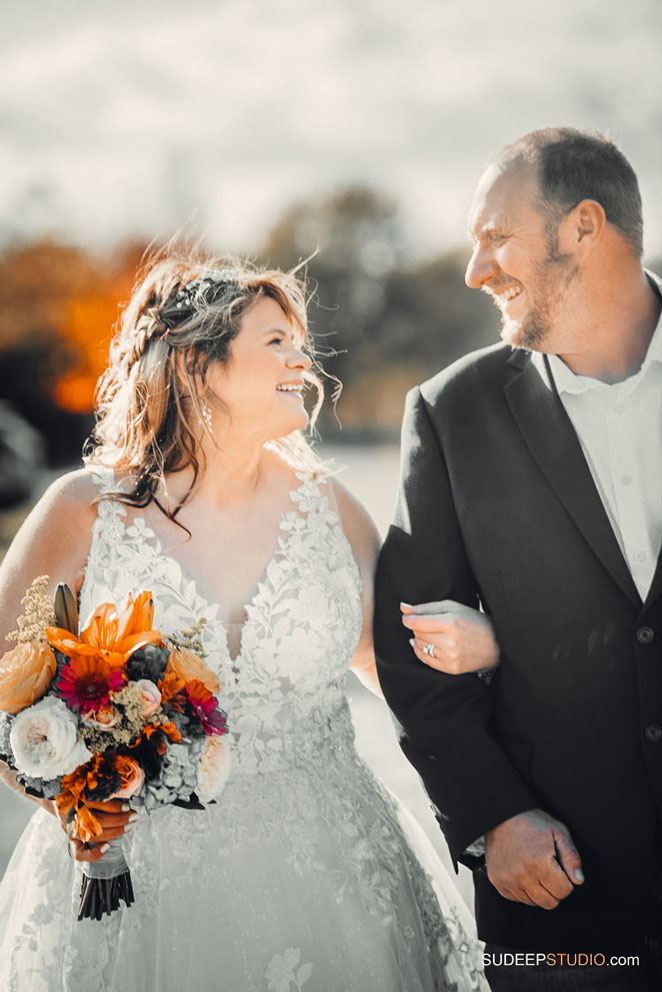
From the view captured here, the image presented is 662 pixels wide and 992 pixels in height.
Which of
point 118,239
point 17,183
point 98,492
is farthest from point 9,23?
point 98,492

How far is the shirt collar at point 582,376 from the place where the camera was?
2.15m

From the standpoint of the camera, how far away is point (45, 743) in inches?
70.9

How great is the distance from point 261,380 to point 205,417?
18cm

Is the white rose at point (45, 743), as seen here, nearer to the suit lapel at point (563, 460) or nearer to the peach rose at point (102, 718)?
the peach rose at point (102, 718)

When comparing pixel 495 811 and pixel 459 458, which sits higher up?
pixel 459 458

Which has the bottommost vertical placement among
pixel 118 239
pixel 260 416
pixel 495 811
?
pixel 495 811

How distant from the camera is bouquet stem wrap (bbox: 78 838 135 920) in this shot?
200cm

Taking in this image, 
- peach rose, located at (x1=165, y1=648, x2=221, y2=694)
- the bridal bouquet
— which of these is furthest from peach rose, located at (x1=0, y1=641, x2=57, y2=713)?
peach rose, located at (x1=165, y1=648, x2=221, y2=694)

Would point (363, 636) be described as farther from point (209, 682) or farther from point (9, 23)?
point (9, 23)

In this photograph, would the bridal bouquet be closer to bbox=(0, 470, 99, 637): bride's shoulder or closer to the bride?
the bride

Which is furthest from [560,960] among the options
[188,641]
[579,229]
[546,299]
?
[579,229]

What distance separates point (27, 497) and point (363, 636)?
42.1 feet

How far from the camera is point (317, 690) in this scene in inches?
95.0

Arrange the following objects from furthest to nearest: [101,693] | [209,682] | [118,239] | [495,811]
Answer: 1. [118,239]
2. [495,811]
3. [209,682]
4. [101,693]
